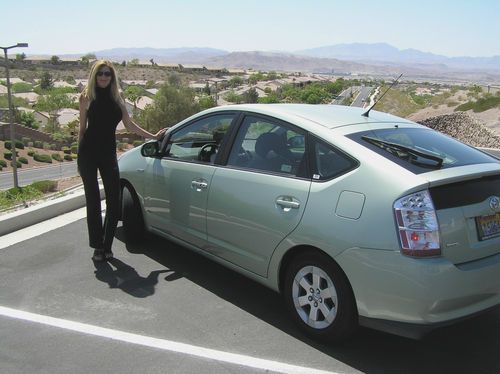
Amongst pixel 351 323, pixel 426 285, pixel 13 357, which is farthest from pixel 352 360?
pixel 13 357

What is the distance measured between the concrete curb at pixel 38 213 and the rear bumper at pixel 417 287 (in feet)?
13.5

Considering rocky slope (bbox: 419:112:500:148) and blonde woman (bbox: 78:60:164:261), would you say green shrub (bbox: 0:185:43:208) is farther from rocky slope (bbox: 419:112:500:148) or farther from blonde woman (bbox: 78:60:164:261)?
rocky slope (bbox: 419:112:500:148)

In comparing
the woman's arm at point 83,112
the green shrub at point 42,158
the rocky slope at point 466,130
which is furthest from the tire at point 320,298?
the green shrub at point 42,158

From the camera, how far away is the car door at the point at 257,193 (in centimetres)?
349

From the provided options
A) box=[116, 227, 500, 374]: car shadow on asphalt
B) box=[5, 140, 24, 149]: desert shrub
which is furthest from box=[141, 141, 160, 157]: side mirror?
box=[5, 140, 24, 149]: desert shrub

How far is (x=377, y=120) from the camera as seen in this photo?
398cm

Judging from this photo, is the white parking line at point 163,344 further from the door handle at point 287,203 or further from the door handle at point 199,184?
the door handle at point 199,184

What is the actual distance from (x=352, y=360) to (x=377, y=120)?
1.79m

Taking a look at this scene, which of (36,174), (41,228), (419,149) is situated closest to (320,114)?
(419,149)

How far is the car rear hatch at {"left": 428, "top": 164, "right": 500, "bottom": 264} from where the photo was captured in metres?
2.92

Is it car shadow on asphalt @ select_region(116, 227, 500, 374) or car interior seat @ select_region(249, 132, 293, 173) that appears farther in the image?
car interior seat @ select_region(249, 132, 293, 173)

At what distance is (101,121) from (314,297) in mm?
2526

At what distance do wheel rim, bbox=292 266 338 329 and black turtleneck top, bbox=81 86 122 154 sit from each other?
2282mm

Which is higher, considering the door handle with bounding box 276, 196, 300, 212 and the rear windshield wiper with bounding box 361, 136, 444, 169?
the rear windshield wiper with bounding box 361, 136, 444, 169
